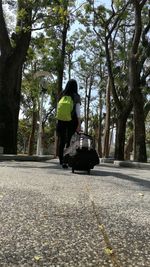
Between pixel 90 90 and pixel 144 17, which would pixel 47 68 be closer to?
pixel 144 17

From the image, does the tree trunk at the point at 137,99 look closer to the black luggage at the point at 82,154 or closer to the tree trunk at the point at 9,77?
the tree trunk at the point at 9,77

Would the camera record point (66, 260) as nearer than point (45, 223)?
Yes

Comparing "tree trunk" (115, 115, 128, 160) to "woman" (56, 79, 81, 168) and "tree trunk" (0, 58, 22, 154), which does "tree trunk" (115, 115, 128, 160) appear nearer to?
"tree trunk" (0, 58, 22, 154)

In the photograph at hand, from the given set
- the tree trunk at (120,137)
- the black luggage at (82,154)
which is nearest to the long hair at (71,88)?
the black luggage at (82,154)

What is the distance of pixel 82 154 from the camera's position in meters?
8.55

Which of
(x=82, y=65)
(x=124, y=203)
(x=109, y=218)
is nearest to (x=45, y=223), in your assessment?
(x=109, y=218)

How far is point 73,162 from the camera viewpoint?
8.54 metres

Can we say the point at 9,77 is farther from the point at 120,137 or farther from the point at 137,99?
the point at 120,137

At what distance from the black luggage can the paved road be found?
2.74 metres

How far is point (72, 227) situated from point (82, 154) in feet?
16.7

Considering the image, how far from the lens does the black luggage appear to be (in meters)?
8.52

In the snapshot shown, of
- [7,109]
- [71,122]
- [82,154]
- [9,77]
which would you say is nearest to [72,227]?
[82,154]

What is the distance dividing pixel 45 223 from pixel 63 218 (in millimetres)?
275

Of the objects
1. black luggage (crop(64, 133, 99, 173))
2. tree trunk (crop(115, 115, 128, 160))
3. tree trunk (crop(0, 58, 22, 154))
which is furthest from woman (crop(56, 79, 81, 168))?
tree trunk (crop(115, 115, 128, 160))
